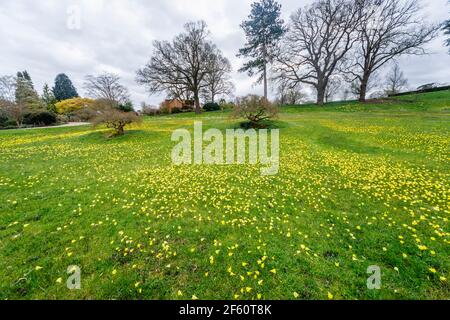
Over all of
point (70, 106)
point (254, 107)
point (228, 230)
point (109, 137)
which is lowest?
point (228, 230)

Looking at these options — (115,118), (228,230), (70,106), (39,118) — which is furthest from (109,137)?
(70,106)

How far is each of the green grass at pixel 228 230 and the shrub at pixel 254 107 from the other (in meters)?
8.29

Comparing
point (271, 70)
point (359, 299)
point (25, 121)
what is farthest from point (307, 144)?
point (25, 121)

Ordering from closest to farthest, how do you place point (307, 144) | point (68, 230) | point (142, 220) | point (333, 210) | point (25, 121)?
point (68, 230), point (142, 220), point (333, 210), point (307, 144), point (25, 121)

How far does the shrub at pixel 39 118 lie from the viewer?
2434 cm

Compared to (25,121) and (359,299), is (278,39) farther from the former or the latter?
(25,121)

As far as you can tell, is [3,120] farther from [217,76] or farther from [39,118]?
[217,76]

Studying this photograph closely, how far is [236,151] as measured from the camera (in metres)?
10.6

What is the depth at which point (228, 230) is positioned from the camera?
13.4 feet

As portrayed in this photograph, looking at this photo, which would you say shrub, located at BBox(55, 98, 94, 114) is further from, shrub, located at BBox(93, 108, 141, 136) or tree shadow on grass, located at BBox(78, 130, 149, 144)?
shrub, located at BBox(93, 108, 141, 136)

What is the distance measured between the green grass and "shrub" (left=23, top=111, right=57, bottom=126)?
74.7ft

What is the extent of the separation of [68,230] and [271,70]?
34.1m

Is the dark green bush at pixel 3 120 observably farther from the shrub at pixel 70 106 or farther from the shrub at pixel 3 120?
the shrub at pixel 70 106

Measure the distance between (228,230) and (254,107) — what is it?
1294 cm
